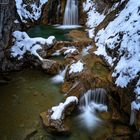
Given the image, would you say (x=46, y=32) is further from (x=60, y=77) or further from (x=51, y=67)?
(x=60, y=77)

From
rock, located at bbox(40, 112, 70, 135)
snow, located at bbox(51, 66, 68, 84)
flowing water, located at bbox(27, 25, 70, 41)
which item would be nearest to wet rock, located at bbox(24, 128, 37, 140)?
rock, located at bbox(40, 112, 70, 135)

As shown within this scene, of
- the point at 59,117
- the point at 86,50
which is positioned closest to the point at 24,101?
the point at 59,117

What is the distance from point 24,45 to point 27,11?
6425 millimetres

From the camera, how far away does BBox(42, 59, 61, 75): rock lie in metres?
13.4

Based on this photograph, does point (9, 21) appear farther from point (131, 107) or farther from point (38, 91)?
point (131, 107)

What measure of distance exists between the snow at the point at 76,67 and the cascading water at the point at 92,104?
1470 mm

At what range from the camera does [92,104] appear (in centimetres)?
1110

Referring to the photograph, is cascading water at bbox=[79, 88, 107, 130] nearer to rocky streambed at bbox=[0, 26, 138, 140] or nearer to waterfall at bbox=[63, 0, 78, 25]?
rocky streambed at bbox=[0, 26, 138, 140]

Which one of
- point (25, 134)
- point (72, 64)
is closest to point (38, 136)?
point (25, 134)

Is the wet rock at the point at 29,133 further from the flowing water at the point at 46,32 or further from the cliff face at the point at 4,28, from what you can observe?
the flowing water at the point at 46,32

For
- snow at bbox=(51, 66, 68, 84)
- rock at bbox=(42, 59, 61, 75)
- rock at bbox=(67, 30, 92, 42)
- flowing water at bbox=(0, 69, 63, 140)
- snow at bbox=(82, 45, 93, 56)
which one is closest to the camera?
flowing water at bbox=(0, 69, 63, 140)

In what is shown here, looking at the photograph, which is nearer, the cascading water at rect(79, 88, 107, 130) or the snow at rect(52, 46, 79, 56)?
the cascading water at rect(79, 88, 107, 130)

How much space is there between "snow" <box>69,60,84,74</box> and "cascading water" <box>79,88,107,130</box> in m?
1.47

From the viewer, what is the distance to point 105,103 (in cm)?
1106
